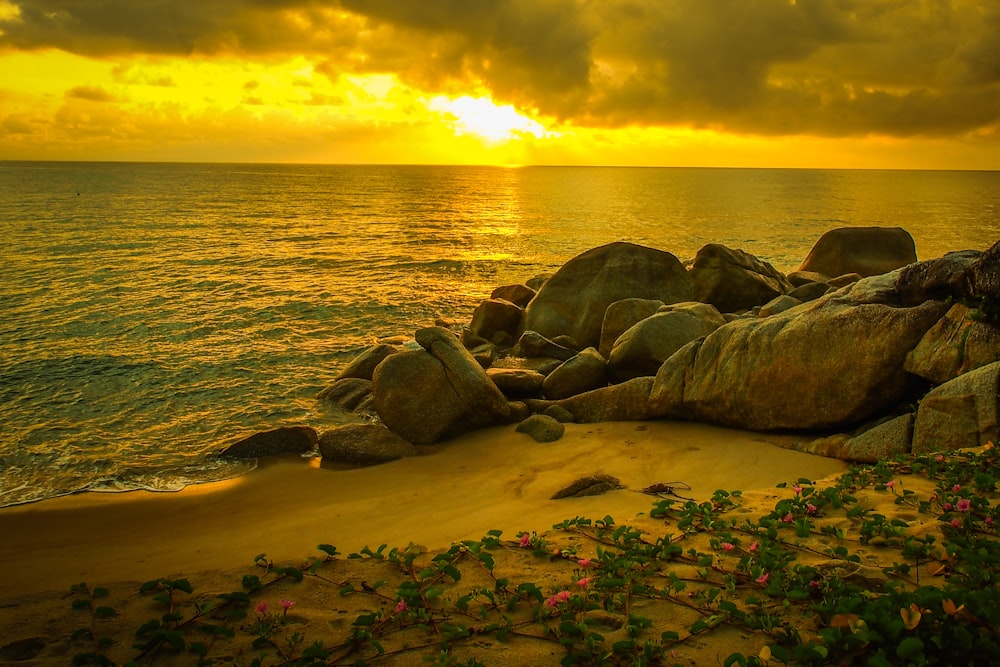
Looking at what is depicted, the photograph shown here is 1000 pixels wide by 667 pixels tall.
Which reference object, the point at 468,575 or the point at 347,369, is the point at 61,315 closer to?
the point at 347,369

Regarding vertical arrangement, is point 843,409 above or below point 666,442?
above

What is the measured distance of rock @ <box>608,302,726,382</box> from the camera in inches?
478

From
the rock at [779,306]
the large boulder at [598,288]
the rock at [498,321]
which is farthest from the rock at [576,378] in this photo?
the rock at [498,321]

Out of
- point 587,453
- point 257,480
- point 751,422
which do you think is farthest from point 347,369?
A: point 751,422

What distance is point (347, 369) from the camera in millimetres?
14180

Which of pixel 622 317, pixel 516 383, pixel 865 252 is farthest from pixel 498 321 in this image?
pixel 865 252

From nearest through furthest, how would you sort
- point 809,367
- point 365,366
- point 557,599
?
point 557,599 → point 809,367 → point 365,366

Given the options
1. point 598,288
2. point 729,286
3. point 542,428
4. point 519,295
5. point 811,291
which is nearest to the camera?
point 542,428

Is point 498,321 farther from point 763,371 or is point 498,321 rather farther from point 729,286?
point 763,371

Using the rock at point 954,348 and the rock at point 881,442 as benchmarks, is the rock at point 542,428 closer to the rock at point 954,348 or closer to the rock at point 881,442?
the rock at point 881,442

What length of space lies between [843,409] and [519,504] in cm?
448

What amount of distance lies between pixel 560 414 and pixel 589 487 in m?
3.49

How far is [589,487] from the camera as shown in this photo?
24.8 feet

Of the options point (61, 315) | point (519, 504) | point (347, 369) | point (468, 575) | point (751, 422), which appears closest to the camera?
point (468, 575)
